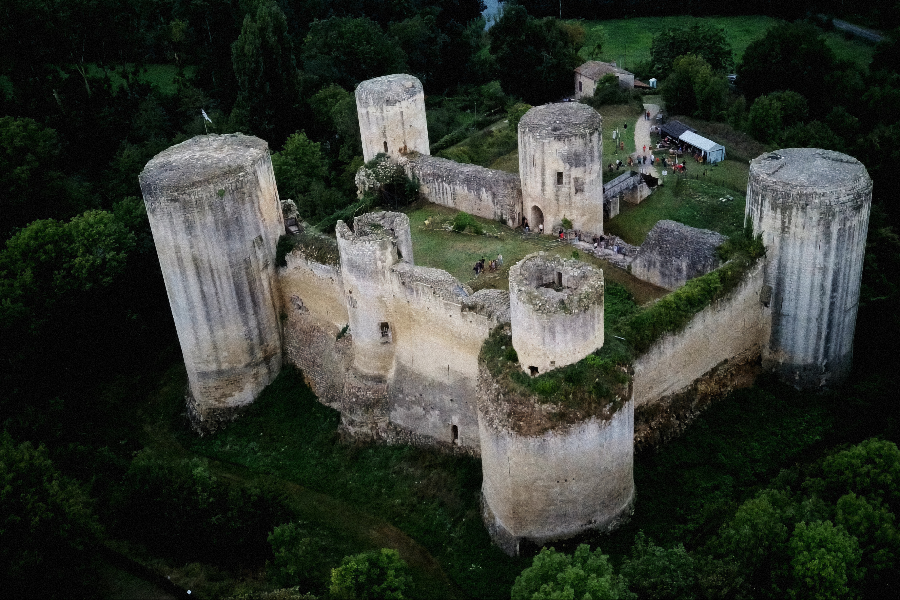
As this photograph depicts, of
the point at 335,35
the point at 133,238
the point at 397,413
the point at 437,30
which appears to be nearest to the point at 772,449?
the point at 397,413

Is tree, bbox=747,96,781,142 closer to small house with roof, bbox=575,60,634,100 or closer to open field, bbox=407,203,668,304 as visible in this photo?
small house with roof, bbox=575,60,634,100

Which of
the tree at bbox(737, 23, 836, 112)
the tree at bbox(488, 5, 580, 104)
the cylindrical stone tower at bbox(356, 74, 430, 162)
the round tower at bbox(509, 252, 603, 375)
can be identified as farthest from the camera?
the tree at bbox(488, 5, 580, 104)

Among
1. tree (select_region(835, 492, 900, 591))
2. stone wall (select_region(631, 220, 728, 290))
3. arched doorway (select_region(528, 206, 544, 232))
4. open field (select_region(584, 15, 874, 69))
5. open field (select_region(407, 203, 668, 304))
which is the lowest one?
open field (select_region(584, 15, 874, 69))

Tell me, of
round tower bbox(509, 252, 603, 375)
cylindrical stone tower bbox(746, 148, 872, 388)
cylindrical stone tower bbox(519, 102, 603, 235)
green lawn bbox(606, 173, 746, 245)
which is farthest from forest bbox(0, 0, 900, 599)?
cylindrical stone tower bbox(519, 102, 603, 235)

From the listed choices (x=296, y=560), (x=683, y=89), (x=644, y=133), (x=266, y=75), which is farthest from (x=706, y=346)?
(x=266, y=75)

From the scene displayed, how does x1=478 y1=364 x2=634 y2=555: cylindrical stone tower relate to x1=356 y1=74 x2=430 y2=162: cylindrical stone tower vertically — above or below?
below

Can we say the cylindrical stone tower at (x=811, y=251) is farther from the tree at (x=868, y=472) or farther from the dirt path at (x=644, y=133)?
the dirt path at (x=644, y=133)
